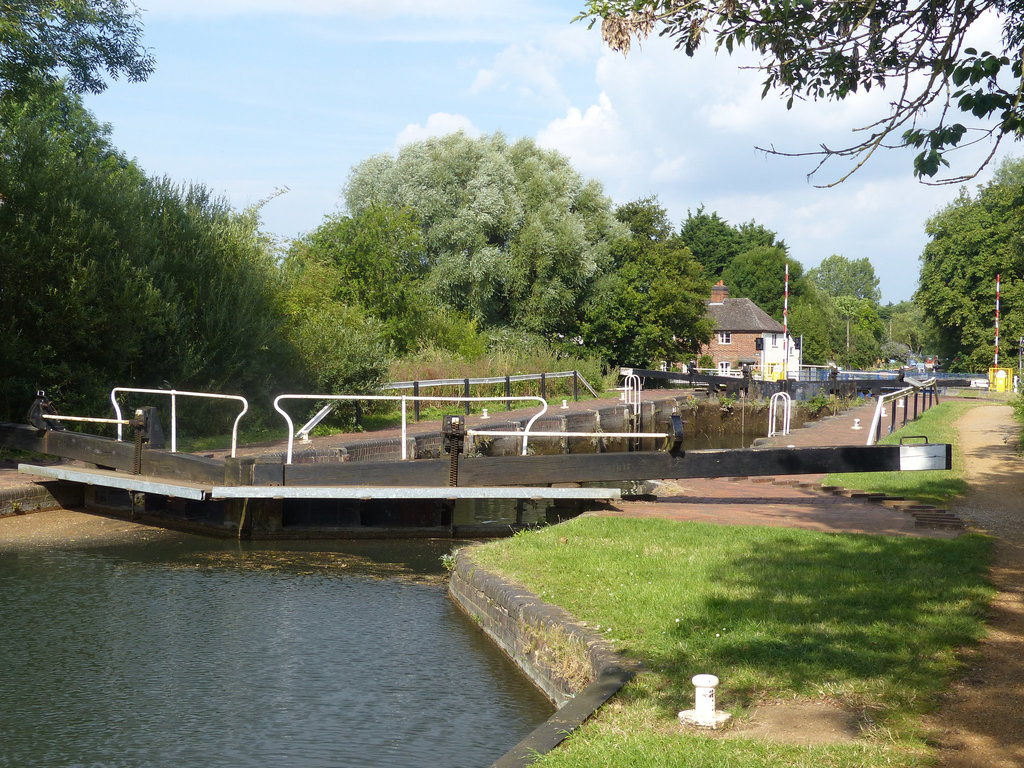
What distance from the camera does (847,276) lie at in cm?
17288

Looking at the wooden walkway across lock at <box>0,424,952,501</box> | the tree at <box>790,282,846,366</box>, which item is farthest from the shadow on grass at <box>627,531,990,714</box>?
the tree at <box>790,282,846,366</box>

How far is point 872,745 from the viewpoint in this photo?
14.7 feet

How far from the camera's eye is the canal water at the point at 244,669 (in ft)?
19.0

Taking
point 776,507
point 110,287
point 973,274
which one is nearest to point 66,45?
point 110,287

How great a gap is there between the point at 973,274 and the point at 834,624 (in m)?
59.7

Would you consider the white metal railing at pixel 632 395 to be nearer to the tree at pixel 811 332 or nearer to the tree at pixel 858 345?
the tree at pixel 811 332

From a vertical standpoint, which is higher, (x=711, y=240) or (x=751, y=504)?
(x=711, y=240)

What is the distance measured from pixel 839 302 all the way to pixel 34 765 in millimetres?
136406

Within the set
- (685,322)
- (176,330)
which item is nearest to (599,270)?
(685,322)

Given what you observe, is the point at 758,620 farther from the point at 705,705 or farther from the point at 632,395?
the point at 632,395

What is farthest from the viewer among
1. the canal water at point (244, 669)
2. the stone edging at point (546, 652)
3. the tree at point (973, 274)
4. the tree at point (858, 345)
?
the tree at point (858, 345)

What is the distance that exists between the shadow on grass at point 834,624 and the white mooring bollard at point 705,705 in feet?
0.84

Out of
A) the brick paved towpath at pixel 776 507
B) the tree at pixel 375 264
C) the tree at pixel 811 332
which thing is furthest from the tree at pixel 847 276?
the brick paved towpath at pixel 776 507

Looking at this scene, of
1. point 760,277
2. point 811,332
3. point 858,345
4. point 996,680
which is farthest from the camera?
point 858,345
